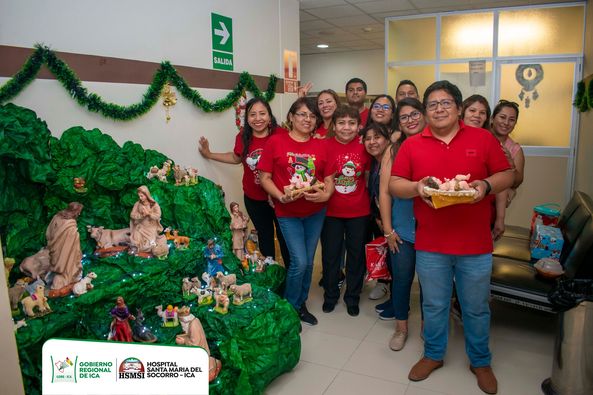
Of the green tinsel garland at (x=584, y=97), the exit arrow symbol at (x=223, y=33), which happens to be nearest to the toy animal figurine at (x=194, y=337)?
the exit arrow symbol at (x=223, y=33)

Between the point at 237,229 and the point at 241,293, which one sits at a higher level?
the point at 237,229

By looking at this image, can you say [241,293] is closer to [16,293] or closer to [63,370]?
[16,293]

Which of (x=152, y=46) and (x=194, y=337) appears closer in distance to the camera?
(x=194, y=337)

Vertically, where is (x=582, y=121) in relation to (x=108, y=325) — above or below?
above

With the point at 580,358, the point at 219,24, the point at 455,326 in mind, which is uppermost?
the point at 219,24

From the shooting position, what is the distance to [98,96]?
2799 mm

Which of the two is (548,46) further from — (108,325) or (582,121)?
(108,325)

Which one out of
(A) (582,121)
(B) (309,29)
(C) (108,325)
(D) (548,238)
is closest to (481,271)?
(D) (548,238)

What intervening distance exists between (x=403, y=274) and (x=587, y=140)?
11.0 ft

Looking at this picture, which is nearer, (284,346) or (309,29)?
(284,346)

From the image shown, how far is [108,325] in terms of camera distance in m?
2.25

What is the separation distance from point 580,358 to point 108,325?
7.79ft

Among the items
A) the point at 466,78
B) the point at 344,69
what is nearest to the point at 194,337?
the point at 466,78

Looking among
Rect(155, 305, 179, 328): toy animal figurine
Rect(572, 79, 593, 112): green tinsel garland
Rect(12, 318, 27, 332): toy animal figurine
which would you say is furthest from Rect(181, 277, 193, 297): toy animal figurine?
Rect(572, 79, 593, 112): green tinsel garland
